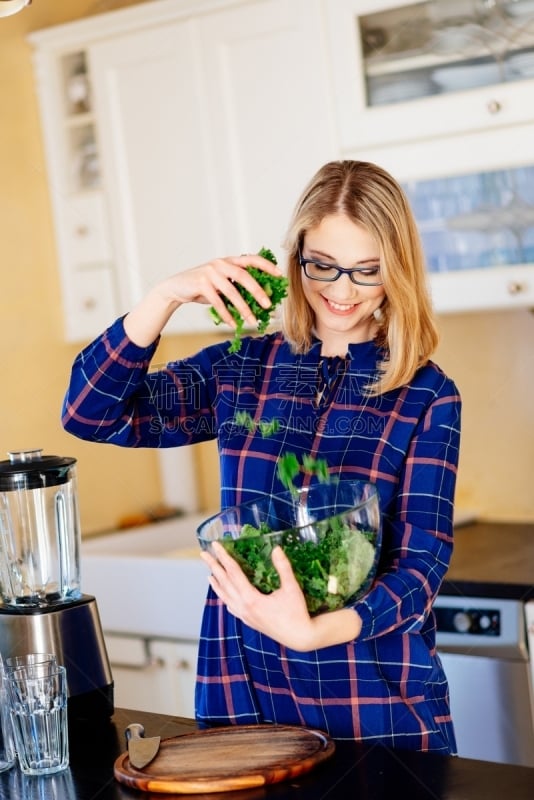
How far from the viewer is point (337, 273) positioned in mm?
1508

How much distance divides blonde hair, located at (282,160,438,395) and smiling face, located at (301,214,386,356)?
0.04ft

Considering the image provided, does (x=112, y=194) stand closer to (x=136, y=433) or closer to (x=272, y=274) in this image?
(x=136, y=433)

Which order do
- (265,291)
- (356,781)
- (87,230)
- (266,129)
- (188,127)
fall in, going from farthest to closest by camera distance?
1. (87,230)
2. (188,127)
3. (266,129)
4. (265,291)
5. (356,781)

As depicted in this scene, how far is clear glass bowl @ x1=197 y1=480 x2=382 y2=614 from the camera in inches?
47.3

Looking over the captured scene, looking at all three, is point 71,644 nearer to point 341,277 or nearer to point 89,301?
point 341,277

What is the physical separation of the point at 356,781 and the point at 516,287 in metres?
1.49

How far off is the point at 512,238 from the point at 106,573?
1306 millimetres

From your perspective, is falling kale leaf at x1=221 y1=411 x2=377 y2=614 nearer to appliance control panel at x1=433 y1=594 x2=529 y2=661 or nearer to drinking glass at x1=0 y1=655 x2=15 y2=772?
drinking glass at x1=0 y1=655 x2=15 y2=772

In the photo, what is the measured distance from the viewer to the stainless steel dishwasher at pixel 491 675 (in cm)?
225

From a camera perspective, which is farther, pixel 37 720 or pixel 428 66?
pixel 428 66

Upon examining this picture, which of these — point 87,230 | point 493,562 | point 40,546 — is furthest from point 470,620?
point 87,230

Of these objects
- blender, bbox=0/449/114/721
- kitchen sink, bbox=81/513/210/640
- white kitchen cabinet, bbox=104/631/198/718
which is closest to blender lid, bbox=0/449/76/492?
blender, bbox=0/449/114/721

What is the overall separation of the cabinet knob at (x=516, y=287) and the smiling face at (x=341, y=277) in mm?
926

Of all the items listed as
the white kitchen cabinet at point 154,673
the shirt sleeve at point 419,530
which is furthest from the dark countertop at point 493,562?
the shirt sleeve at point 419,530
